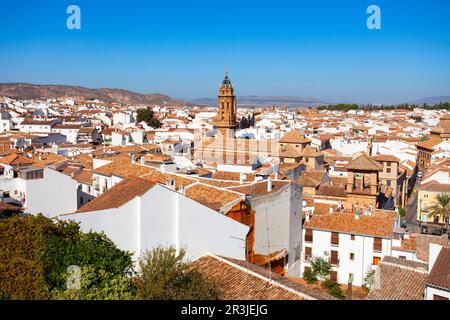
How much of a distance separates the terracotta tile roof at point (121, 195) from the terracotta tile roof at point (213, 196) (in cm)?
205

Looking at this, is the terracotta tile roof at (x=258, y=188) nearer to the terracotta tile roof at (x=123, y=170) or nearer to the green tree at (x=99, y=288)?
the terracotta tile roof at (x=123, y=170)

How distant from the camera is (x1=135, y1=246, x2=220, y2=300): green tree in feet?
28.2

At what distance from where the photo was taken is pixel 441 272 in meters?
12.4

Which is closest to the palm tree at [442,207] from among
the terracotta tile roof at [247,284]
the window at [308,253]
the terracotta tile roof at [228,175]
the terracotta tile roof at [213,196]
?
the window at [308,253]

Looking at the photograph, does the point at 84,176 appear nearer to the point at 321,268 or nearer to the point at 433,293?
the point at 321,268

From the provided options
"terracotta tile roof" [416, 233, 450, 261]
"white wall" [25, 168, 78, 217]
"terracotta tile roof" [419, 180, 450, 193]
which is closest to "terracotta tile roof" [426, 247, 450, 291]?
"terracotta tile roof" [416, 233, 450, 261]

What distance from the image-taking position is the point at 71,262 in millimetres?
9594

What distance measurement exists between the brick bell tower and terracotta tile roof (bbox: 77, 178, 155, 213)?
29749 millimetres

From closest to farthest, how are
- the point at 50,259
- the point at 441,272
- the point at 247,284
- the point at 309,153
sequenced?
the point at 50,259 < the point at 247,284 < the point at 441,272 < the point at 309,153

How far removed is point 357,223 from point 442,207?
11.7 metres

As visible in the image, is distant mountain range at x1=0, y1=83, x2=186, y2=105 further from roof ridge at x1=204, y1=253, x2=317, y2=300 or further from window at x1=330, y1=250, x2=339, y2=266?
roof ridge at x1=204, y1=253, x2=317, y2=300

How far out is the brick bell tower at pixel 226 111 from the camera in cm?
4400

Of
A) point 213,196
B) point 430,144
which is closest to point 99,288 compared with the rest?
point 213,196
